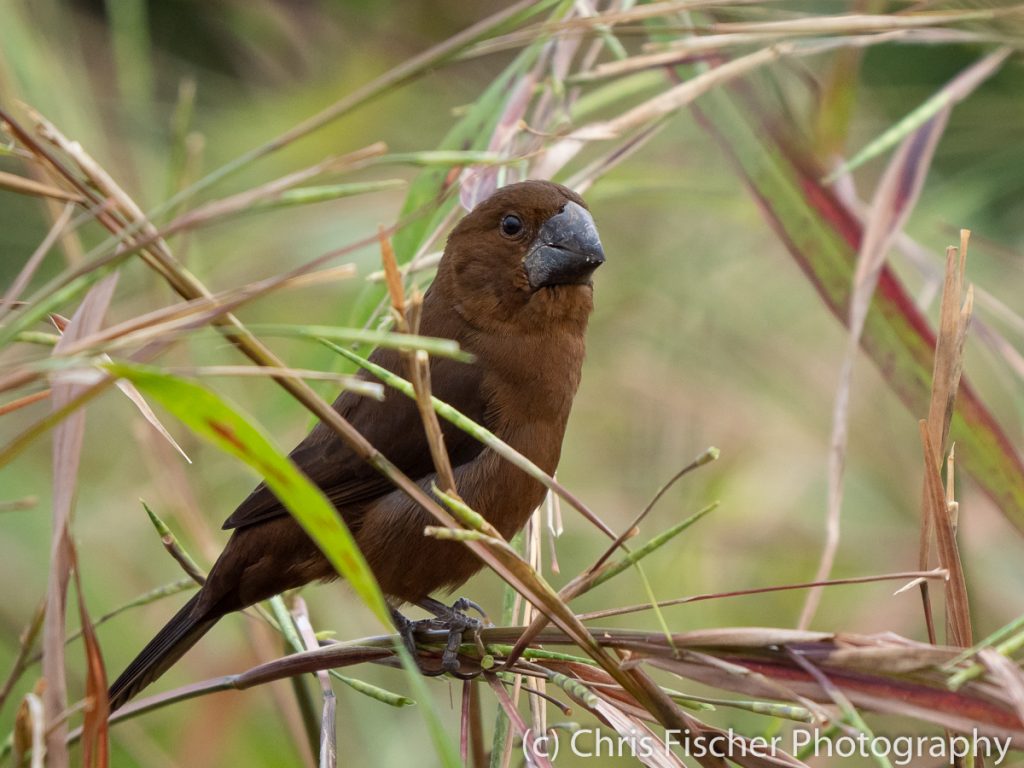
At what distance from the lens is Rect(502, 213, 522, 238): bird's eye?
250 cm

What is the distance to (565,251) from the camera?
7.99 ft

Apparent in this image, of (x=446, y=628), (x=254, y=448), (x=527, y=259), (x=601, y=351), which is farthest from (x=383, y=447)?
(x=601, y=351)

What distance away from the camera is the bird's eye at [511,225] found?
2498 millimetres

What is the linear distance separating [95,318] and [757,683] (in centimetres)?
78

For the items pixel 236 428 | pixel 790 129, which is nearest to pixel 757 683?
pixel 236 428

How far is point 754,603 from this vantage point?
376 centimetres

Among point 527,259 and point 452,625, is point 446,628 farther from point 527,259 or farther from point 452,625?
point 527,259

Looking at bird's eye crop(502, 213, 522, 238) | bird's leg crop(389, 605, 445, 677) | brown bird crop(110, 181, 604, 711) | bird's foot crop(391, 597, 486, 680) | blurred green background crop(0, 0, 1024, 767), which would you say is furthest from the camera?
blurred green background crop(0, 0, 1024, 767)

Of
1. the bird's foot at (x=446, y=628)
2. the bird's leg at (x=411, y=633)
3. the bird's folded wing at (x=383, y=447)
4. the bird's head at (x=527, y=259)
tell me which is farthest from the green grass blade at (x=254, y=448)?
the bird's head at (x=527, y=259)

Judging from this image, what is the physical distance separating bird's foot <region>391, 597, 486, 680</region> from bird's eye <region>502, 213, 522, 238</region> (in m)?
0.73

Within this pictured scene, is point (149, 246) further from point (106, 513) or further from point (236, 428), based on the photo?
point (106, 513)

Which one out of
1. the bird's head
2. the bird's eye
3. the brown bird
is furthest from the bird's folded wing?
the bird's eye

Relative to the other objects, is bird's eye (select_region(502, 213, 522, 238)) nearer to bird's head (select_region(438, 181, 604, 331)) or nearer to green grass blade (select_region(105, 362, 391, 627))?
bird's head (select_region(438, 181, 604, 331))

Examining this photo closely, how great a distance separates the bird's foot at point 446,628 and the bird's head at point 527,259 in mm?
555
